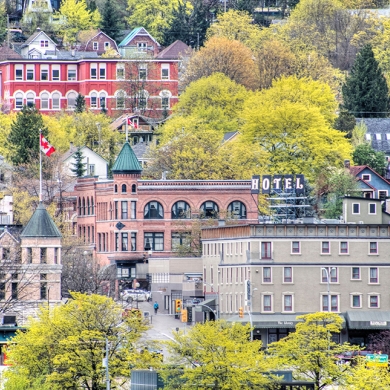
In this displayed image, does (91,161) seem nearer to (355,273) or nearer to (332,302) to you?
(355,273)

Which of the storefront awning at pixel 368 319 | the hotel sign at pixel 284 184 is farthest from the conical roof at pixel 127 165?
the storefront awning at pixel 368 319

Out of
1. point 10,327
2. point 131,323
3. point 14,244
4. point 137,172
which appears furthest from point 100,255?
point 131,323

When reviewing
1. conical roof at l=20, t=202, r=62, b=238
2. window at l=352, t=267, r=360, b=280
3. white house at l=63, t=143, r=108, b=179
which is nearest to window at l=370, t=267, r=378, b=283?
window at l=352, t=267, r=360, b=280

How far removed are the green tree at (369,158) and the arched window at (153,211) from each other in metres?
27.0

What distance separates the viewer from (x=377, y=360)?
119 m

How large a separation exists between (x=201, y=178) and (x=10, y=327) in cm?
4293

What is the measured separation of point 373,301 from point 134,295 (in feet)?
72.7

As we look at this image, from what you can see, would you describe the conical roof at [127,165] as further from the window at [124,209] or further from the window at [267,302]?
the window at [267,302]

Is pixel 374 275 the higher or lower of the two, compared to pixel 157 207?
lower

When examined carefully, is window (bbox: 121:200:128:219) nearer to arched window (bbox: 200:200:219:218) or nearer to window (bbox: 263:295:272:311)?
arched window (bbox: 200:200:219:218)

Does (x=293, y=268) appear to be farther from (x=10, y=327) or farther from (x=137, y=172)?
(x=137, y=172)

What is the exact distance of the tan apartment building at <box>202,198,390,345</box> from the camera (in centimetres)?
14050

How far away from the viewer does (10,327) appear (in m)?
140

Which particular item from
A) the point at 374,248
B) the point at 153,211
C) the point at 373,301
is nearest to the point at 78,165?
the point at 153,211
